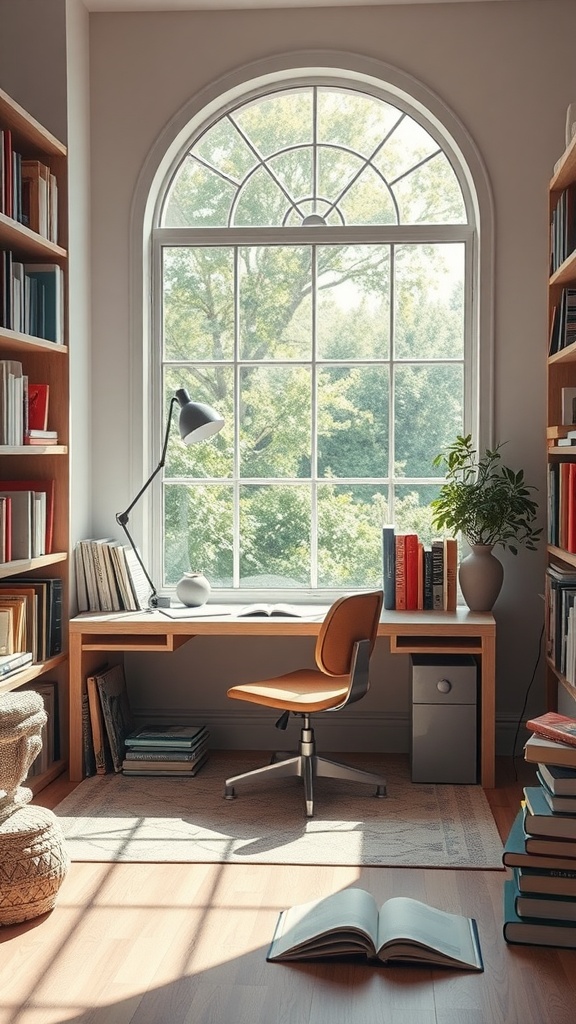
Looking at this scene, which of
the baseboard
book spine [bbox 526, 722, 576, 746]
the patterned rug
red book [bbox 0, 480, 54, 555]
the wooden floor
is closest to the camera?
the wooden floor

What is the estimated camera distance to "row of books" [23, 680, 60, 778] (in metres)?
4.32

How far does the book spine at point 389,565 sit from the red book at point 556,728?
1565 millimetres

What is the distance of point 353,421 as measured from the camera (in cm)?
487

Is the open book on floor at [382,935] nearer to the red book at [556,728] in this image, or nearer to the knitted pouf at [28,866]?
the red book at [556,728]

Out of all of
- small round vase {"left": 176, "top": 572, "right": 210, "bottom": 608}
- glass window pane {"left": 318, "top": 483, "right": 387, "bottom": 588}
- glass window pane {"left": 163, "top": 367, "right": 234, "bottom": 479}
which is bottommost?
small round vase {"left": 176, "top": 572, "right": 210, "bottom": 608}

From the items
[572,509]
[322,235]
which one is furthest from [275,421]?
[572,509]

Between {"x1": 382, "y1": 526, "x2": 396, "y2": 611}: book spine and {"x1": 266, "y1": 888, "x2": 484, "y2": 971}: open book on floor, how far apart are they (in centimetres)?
174

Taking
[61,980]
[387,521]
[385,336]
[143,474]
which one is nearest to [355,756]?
[387,521]

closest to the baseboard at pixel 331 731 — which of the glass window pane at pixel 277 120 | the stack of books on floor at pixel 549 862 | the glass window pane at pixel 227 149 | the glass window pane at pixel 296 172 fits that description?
the stack of books on floor at pixel 549 862

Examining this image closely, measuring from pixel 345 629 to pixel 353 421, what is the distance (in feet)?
4.34

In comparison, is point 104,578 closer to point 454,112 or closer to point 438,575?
point 438,575

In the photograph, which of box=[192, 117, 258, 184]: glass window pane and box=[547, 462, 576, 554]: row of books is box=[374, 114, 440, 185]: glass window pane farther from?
box=[547, 462, 576, 554]: row of books

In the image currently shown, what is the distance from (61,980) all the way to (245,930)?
534mm

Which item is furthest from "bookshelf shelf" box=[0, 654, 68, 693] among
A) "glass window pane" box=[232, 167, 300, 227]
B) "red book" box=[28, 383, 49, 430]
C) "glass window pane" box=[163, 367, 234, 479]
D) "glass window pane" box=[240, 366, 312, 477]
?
"glass window pane" box=[232, 167, 300, 227]
